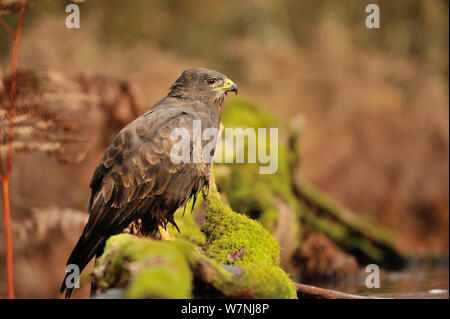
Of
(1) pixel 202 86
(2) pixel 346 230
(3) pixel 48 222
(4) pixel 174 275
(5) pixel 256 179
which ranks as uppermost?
(1) pixel 202 86

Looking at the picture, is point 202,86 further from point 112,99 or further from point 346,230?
point 346,230

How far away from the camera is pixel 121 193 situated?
4375 millimetres

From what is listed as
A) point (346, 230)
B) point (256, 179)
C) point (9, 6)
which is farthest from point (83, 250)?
point (346, 230)

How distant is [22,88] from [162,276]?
4.24 meters

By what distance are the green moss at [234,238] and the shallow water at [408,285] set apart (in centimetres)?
130

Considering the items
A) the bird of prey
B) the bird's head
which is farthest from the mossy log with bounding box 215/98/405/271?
the bird of prey

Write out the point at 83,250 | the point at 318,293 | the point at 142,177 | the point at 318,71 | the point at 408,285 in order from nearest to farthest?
1. the point at 318,293
2. the point at 83,250
3. the point at 142,177
4. the point at 408,285
5. the point at 318,71

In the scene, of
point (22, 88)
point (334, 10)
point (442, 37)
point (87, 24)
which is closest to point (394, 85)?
point (442, 37)

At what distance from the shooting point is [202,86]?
15.8 ft

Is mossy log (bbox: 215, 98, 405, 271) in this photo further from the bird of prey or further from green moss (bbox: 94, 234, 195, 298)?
green moss (bbox: 94, 234, 195, 298)

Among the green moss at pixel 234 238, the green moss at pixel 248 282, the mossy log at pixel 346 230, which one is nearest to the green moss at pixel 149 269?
the green moss at pixel 248 282

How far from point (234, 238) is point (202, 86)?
1468 mm

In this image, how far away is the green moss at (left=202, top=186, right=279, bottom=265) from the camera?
4.46 meters

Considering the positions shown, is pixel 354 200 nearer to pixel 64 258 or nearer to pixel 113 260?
pixel 64 258
